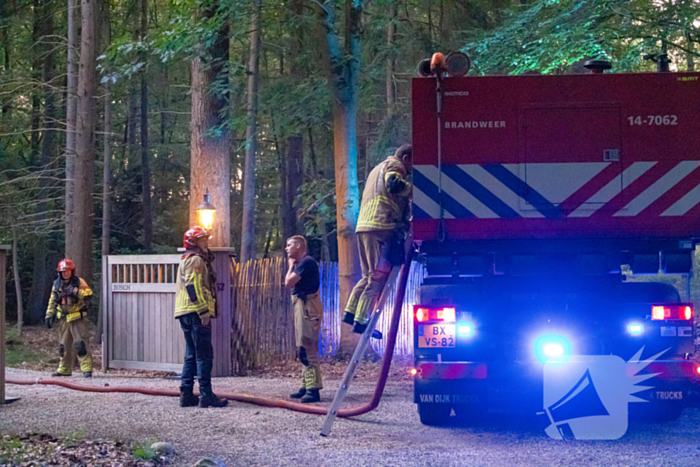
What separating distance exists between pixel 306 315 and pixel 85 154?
1181 centimetres

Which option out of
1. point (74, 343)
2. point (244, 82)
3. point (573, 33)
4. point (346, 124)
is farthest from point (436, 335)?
point (244, 82)

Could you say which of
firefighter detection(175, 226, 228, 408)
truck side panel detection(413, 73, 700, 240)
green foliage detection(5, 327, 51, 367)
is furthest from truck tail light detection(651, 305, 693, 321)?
green foliage detection(5, 327, 51, 367)

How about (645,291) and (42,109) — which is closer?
(645,291)

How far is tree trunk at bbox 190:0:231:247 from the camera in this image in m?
13.4

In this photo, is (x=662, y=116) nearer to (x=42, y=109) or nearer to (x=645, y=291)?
(x=645, y=291)

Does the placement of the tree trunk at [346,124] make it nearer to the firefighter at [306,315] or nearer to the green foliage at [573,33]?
the green foliage at [573,33]

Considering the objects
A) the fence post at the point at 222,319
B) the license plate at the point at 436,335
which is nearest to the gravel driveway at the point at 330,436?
the license plate at the point at 436,335

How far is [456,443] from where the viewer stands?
6.55 meters

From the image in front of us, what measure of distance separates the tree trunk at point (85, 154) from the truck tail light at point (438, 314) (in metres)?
13.2

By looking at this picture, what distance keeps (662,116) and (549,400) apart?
2677mm

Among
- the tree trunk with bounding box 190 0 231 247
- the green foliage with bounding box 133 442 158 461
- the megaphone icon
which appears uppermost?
the tree trunk with bounding box 190 0 231 247

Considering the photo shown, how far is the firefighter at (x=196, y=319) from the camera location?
8.45 meters

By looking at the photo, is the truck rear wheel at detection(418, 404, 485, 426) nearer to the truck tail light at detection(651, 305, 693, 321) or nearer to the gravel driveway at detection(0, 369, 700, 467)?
the gravel driveway at detection(0, 369, 700, 467)

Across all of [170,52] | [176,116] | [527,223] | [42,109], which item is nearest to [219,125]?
[170,52]
